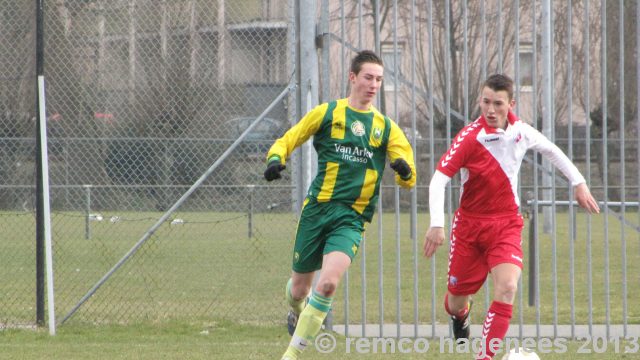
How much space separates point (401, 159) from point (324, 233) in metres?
0.75

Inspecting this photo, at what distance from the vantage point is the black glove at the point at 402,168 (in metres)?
7.10

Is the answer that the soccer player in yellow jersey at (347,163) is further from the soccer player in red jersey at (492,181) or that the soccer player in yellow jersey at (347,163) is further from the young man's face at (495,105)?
the young man's face at (495,105)

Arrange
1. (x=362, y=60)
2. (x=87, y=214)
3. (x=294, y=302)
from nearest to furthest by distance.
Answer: (x=362, y=60) < (x=294, y=302) < (x=87, y=214)

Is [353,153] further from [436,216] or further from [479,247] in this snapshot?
[479,247]

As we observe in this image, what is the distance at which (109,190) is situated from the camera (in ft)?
39.2

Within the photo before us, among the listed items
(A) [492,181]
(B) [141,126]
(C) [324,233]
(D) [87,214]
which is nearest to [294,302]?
(C) [324,233]

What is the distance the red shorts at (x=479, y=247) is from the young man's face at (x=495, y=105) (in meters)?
0.66

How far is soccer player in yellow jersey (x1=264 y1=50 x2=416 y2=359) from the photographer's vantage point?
7.21 meters

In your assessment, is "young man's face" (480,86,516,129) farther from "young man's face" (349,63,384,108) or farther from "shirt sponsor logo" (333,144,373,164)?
"shirt sponsor logo" (333,144,373,164)

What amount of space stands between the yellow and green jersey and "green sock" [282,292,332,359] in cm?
75

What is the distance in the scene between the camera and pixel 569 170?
7102 mm

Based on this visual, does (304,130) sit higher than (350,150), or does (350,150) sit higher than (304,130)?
(304,130)

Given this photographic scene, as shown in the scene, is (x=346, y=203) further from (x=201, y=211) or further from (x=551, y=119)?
(x=201, y=211)

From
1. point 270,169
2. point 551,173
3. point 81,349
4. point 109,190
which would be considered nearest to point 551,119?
point 551,173
